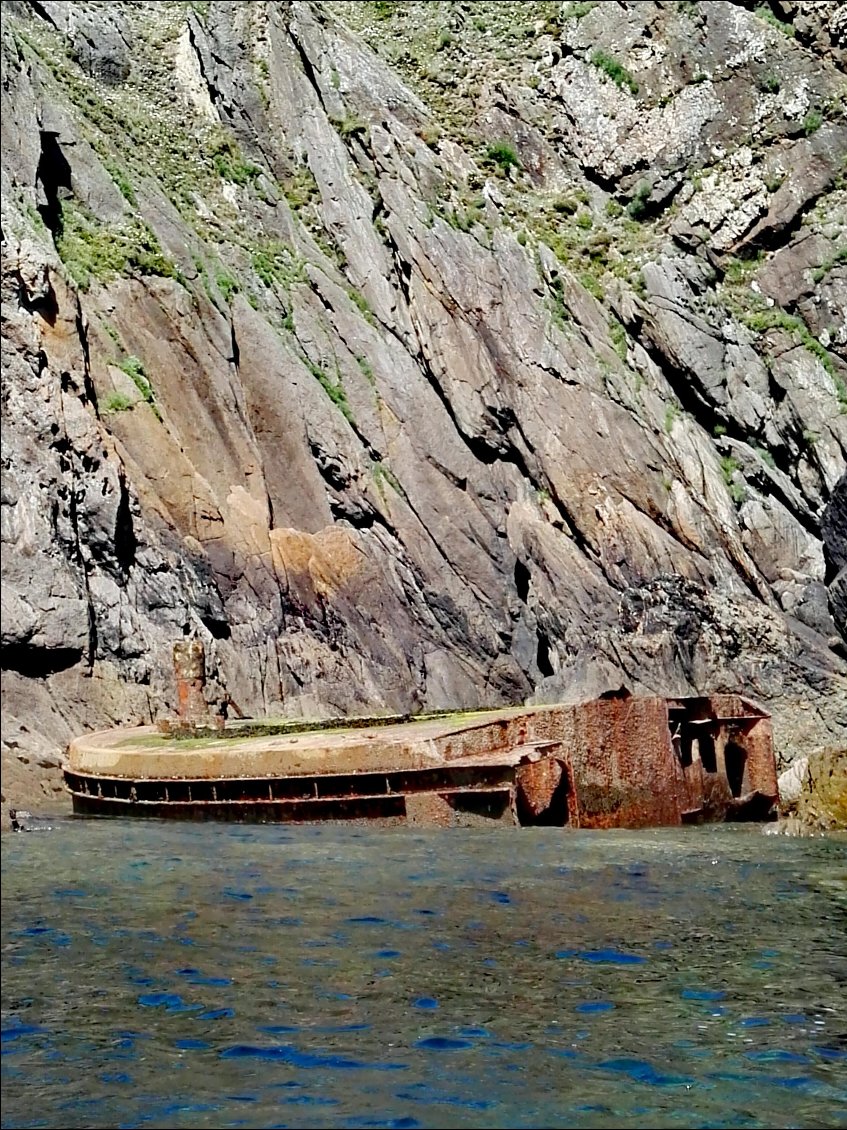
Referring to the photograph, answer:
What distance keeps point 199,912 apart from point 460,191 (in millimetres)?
35882

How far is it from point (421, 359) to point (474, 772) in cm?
2271

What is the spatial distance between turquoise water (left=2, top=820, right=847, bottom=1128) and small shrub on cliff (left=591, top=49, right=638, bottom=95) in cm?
3836

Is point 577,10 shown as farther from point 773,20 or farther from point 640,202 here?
point 640,202

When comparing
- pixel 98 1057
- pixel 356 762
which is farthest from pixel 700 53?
pixel 98 1057

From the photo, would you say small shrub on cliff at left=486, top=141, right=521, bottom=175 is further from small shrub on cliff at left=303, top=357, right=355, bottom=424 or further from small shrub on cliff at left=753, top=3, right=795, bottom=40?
small shrub on cliff at left=303, top=357, right=355, bottom=424

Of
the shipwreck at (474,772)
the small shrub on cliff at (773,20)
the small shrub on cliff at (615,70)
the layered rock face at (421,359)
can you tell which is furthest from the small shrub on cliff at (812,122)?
the shipwreck at (474,772)

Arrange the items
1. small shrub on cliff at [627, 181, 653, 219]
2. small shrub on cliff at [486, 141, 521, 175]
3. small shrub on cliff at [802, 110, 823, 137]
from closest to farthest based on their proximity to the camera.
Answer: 1. small shrub on cliff at [802, 110, 823, 137]
2. small shrub on cliff at [627, 181, 653, 219]
3. small shrub on cliff at [486, 141, 521, 175]

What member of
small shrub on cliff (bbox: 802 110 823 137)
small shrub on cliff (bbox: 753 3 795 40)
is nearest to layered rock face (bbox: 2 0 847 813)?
small shrub on cliff (bbox: 802 110 823 137)

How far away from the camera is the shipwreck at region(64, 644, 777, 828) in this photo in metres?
20.5

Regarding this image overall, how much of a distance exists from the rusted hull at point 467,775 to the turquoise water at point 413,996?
504 cm

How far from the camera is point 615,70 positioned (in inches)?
1886

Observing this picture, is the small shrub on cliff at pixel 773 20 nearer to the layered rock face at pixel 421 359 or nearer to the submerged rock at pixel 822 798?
the layered rock face at pixel 421 359

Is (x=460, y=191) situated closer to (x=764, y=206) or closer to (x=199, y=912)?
(x=764, y=206)

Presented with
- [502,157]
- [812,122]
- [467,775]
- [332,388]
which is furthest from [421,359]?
[467,775]
